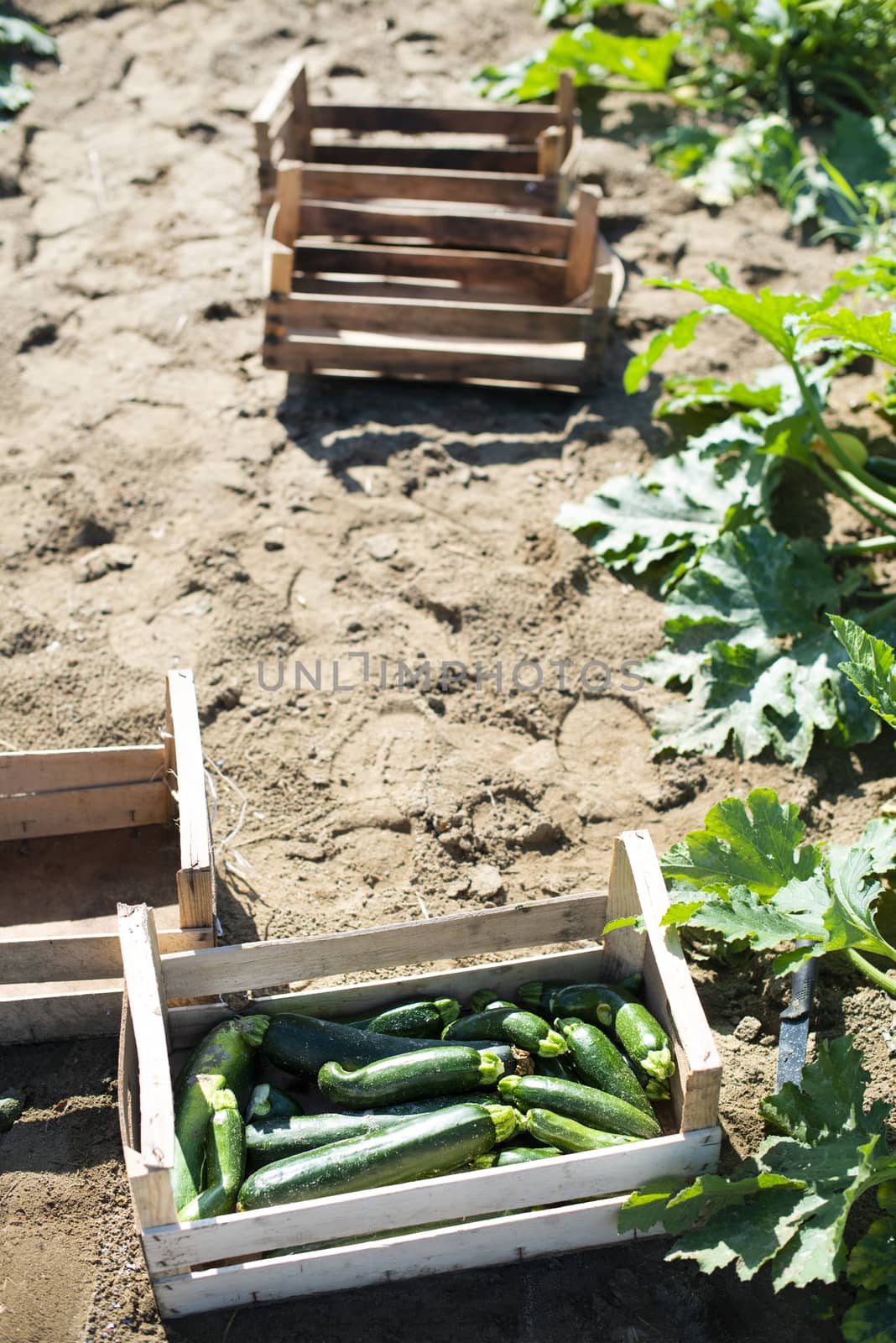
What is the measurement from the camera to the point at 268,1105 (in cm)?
301

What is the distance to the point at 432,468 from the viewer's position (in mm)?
5301

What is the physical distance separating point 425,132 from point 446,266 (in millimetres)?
1258

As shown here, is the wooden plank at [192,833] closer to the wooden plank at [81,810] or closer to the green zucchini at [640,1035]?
the wooden plank at [81,810]

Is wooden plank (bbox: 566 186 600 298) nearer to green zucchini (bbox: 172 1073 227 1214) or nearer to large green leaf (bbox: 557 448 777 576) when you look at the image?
large green leaf (bbox: 557 448 777 576)

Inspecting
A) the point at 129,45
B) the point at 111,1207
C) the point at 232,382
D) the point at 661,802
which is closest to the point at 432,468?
the point at 232,382

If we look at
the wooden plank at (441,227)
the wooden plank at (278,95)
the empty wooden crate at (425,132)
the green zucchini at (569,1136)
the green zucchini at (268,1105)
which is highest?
the wooden plank at (278,95)

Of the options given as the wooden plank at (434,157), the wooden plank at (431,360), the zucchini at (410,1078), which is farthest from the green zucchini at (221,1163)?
the wooden plank at (434,157)

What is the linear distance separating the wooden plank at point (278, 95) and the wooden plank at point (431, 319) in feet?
3.09

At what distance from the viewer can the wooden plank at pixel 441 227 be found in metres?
5.94

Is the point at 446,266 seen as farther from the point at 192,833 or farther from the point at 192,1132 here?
the point at 192,1132

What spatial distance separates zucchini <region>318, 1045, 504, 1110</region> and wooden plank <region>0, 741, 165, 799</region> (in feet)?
3.86

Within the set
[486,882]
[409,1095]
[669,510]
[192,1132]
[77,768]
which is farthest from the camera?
[669,510]

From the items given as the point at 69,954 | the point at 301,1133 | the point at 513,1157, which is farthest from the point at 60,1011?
the point at 513,1157

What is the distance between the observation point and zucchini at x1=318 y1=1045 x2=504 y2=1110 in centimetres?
298
